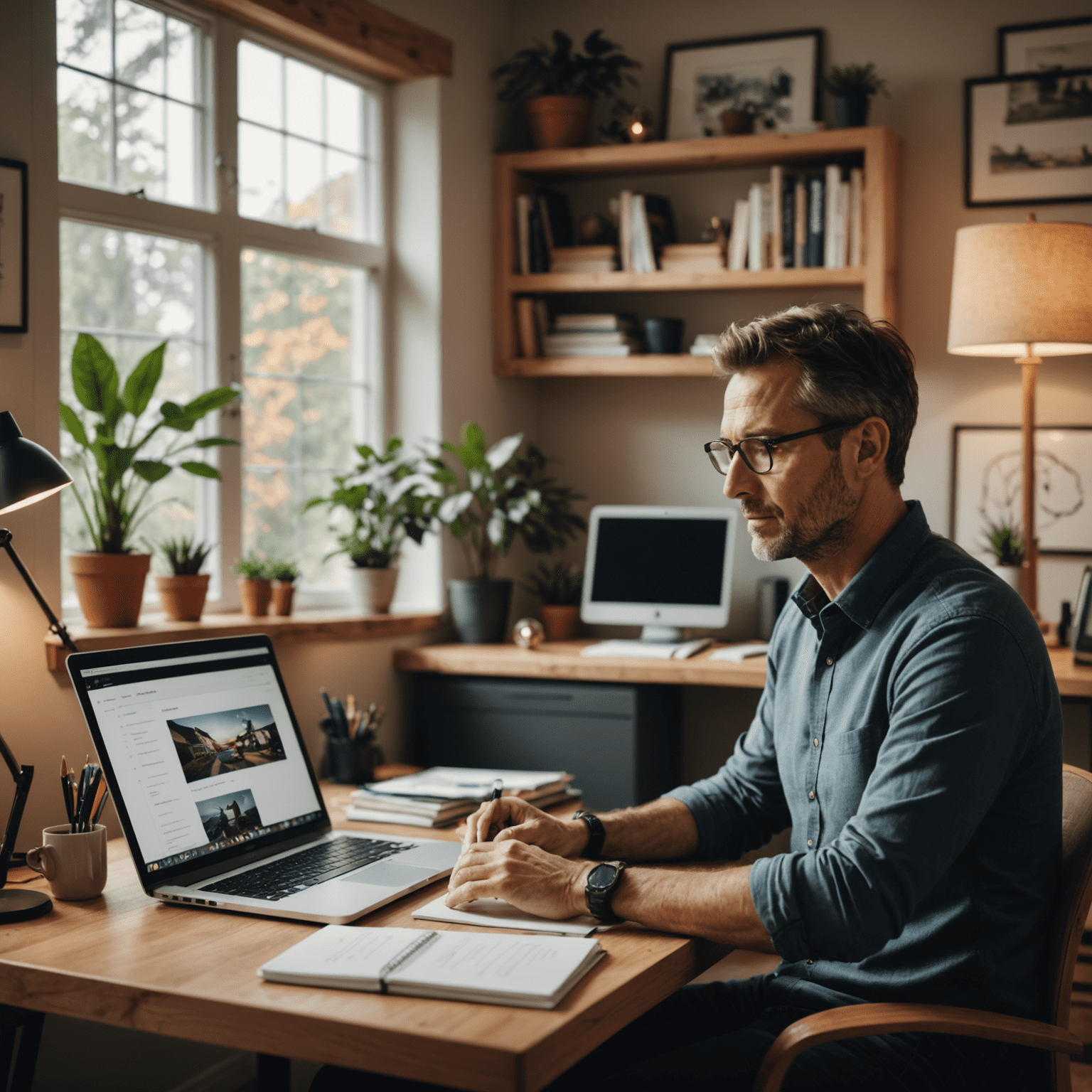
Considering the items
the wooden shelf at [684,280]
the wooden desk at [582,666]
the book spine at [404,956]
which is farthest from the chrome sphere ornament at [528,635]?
the book spine at [404,956]

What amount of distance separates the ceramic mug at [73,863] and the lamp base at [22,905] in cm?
3

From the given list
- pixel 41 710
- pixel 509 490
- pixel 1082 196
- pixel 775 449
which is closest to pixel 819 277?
pixel 1082 196

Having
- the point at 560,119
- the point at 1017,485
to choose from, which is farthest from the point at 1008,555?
the point at 560,119

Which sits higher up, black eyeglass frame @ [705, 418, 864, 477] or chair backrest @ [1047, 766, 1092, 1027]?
black eyeglass frame @ [705, 418, 864, 477]

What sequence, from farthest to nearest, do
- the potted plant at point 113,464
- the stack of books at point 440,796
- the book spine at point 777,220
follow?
the book spine at point 777,220
the potted plant at point 113,464
the stack of books at point 440,796

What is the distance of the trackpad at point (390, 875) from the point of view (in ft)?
5.49

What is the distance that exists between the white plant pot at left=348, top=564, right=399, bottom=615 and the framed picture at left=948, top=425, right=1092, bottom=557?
166cm

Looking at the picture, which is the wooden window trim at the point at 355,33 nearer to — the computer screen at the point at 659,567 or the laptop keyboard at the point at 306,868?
the computer screen at the point at 659,567

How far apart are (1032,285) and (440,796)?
2012 millimetres

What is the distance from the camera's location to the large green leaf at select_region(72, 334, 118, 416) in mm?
2389

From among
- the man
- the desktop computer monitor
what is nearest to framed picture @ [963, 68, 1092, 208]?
the desktop computer monitor

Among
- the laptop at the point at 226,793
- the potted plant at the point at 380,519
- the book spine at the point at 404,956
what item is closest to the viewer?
the book spine at the point at 404,956

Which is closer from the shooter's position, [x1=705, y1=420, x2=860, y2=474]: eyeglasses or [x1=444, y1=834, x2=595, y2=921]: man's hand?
[x1=444, y1=834, x2=595, y2=921]: man's hand

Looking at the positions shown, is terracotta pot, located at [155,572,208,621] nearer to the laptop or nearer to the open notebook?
the laptop
